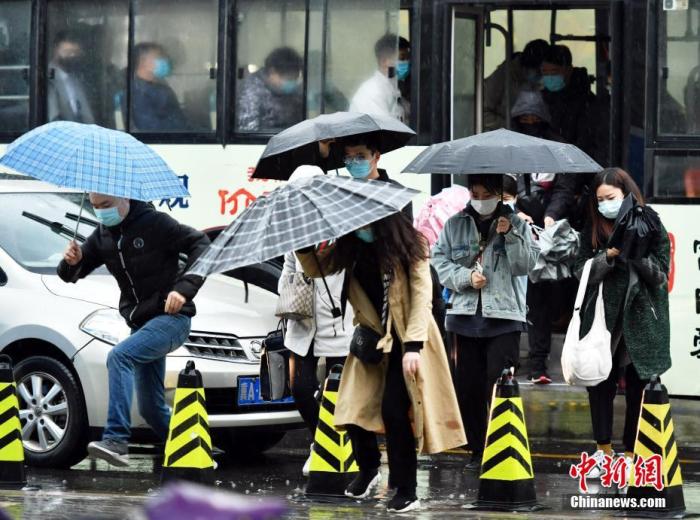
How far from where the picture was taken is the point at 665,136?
982 centimetres

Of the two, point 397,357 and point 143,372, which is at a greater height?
point 397,357

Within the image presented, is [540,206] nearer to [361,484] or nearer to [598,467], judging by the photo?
[598,467]

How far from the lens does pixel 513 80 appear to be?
455 inches

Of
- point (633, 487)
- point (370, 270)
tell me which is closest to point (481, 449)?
point (633, 487)

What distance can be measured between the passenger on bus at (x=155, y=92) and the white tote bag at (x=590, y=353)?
4266 millimetres

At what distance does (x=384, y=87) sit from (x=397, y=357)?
4.55 m

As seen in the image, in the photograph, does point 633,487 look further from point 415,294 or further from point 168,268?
point 168,268

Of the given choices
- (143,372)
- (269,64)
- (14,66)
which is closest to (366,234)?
(143,372)

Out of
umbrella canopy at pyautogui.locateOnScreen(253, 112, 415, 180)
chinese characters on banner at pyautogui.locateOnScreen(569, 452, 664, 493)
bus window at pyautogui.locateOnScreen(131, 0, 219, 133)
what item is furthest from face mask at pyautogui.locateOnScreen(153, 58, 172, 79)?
chinese characters on banner at pyautogui.locateOnScreen(569, 452, 664, 493)

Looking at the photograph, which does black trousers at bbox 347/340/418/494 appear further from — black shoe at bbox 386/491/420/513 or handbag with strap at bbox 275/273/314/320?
handbag with strap at bbox 275/273/314/320

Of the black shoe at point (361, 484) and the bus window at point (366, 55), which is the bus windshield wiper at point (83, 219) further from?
the black shoe at point (361, 484)

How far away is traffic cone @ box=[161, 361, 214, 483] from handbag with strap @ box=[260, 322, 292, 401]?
102 cm

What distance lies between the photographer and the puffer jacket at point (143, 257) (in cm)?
734

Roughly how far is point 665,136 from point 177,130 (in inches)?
146
